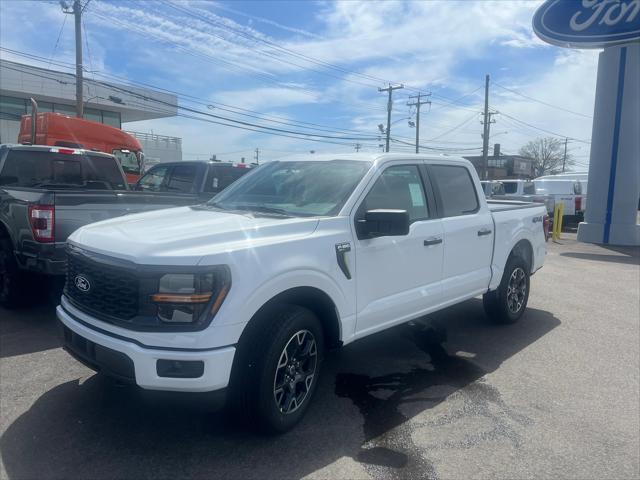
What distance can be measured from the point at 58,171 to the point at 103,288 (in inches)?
194

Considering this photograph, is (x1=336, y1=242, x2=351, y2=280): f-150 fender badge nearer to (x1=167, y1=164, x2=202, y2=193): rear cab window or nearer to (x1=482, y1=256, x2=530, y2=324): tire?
(x1=482, y1=256, x2=530, y2=324): tire

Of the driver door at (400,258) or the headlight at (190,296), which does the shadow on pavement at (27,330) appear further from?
the driver door at (400,258)

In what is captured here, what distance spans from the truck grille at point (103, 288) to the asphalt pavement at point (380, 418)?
51 centimetres

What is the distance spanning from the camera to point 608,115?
14445mm

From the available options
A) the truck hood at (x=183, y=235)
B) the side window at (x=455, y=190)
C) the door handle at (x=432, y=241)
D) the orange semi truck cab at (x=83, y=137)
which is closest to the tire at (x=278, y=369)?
the truck hood at (x=183, y=235)

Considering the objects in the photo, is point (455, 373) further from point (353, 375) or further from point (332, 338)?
point (332, 338)

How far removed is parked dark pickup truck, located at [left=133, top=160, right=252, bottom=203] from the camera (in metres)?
9.00

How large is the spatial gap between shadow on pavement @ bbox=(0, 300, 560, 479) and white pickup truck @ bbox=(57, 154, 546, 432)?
241 mm

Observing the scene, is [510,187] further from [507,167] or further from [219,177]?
[507,167]

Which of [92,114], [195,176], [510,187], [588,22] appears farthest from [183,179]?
[92,114]

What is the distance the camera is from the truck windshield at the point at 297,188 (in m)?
3.97

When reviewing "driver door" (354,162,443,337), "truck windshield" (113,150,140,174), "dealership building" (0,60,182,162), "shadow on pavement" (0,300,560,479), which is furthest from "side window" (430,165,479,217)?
"dealership building" (0,60,182,162)

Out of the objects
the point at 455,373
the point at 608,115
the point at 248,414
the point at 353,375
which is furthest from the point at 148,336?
the point at 608,115

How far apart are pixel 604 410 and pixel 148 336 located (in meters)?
3.42
